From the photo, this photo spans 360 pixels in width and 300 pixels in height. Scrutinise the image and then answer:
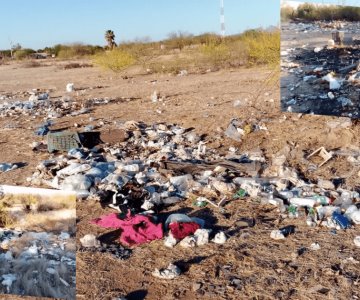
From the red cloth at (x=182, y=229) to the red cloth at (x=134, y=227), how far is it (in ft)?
A: 0.38

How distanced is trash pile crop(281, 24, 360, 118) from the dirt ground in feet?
1.68

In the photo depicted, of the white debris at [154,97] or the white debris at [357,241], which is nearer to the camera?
the white debris at [357,241]

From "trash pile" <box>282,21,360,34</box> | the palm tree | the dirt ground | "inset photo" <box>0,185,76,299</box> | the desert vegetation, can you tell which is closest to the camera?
"inset photo" <box>0,185,76,299</box>

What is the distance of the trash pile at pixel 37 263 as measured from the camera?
3.50m

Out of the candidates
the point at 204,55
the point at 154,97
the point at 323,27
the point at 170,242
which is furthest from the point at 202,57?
the point at 170,242

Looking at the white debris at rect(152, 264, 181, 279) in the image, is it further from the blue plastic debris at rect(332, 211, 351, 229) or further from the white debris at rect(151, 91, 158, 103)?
the white debris at rect(151, 91, 158, 103)

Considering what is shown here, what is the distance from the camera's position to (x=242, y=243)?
4.81 m

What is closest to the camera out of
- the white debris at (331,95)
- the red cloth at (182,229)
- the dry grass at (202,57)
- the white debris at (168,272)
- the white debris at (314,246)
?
the white debris at (168,272)

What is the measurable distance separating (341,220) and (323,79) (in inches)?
253

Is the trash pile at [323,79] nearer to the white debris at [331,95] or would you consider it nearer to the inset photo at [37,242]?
the white debris at [331,95]

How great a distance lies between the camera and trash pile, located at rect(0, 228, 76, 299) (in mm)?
3500

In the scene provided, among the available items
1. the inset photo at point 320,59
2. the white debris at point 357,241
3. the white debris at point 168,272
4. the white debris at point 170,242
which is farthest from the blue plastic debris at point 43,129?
the white debris at point 357,241

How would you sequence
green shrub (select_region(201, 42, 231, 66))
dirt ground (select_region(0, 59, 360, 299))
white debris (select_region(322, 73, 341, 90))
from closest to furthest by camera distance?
dirt ground (select_region(0, 59, 360, 299))
white debris (select_region(322, 73, 341, 90))
green shrub (select_region(201, 42, 231, 66))

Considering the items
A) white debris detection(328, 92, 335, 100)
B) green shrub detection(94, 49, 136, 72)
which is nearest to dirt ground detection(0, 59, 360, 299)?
white debris detection(328, 92, 335, 100)
